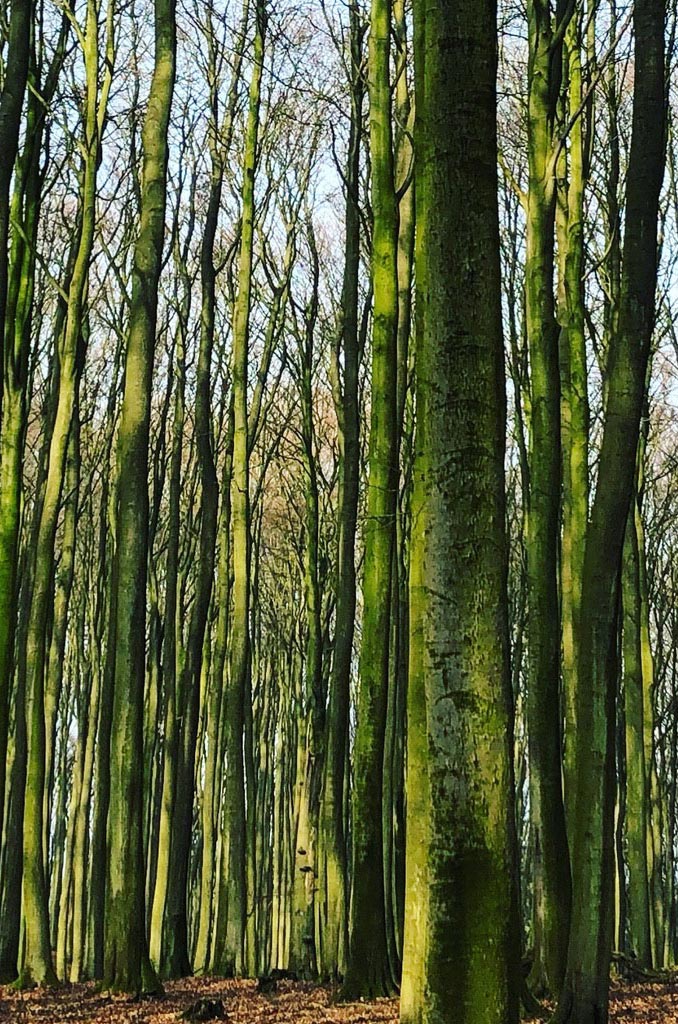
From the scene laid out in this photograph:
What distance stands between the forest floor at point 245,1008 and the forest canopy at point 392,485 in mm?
324

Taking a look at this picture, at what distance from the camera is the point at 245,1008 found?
9.48 meters

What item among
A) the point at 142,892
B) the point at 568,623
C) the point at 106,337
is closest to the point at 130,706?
the point at 142,892

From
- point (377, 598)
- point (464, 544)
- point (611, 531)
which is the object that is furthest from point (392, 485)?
point (464, 544)

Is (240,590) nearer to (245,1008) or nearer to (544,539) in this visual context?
(544,539)

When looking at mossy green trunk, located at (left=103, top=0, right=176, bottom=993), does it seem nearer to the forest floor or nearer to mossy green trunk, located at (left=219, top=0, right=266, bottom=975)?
the forest floor

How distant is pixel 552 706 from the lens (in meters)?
9.15

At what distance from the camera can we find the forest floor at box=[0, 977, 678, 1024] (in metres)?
8.14

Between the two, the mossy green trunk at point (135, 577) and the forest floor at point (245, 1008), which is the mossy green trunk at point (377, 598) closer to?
the forest floor at point (245, 1008)

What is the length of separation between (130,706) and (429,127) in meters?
6.52

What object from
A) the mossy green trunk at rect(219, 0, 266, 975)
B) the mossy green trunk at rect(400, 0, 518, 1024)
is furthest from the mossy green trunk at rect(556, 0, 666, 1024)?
the mossy green trunk at rect(219, 0, 266, 975)

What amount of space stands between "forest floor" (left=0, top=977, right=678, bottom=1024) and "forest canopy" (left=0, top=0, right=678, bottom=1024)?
0.32 meters

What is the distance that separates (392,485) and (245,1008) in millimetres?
4380

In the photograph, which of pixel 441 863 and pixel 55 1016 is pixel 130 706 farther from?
pixel 441 863

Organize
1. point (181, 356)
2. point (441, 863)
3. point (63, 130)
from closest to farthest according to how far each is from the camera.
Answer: point (441, 863), point (63, 130), point (181, 356)
